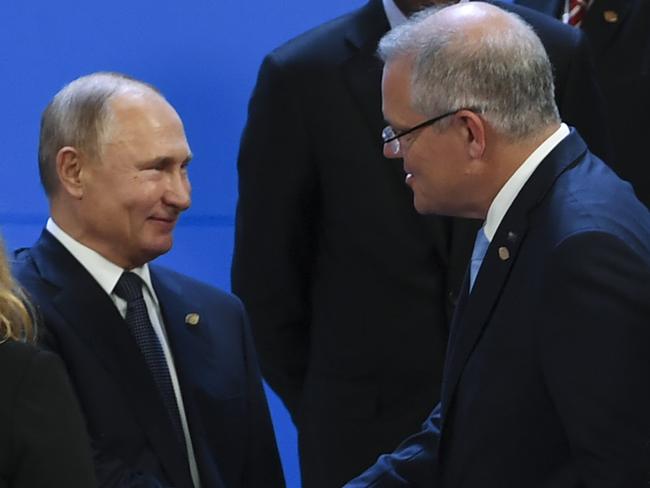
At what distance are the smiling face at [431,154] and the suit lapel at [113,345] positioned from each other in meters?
0.54

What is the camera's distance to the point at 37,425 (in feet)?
6.47

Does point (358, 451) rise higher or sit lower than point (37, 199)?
lower

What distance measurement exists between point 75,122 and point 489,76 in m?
0.74

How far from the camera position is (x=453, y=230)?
3254 mm

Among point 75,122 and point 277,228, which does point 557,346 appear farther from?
point 277,228

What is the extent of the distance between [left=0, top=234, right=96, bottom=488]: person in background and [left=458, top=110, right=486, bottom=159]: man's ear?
0.80 meters

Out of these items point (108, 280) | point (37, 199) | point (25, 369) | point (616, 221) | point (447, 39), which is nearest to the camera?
point (25, 369)

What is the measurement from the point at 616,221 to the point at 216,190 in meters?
1.90

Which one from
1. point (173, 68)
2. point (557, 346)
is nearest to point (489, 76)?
point (557, 346)

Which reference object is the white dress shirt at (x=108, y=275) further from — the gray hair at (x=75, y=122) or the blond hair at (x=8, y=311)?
the blond hair at (x=8, y=311)

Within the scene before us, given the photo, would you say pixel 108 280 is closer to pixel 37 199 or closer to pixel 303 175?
pixel 303 175

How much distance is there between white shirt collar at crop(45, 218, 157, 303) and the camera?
2746 mm

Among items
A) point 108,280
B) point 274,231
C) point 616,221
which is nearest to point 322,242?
point 274,231

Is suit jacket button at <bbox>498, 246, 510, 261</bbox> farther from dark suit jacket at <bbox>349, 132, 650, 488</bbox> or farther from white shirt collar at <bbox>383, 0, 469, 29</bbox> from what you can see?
white shirt collar at <bbox>383, 0, 469, 29</bbox>
